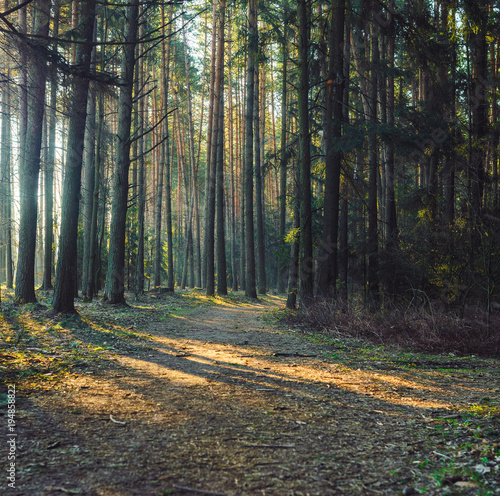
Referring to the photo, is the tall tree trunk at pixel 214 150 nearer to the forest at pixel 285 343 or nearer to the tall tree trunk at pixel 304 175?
the forest at pixel 285 343

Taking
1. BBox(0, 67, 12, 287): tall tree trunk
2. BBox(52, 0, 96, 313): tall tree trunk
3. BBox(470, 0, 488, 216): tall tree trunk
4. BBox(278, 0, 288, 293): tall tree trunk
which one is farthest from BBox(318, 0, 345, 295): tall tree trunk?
BBox(0, 67, 12, 287): tall tree trunk

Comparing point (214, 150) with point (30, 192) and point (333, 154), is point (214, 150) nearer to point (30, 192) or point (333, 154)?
point (333, 154)

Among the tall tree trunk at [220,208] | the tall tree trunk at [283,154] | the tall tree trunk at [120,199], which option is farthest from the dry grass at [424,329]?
the tall tree trunk at [220,208]

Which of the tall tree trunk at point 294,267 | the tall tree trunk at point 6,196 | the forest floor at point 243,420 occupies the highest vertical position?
the tall tree trunk at point 6,196

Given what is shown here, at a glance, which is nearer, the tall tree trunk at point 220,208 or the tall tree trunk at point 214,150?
the tall tree trunk at point 214,150

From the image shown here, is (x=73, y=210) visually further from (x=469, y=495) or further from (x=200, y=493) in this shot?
(x=469, y=495)

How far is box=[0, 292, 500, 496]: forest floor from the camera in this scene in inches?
97.5

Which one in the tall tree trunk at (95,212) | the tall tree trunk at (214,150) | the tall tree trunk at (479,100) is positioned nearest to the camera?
the tall tree trunk at (479,100)

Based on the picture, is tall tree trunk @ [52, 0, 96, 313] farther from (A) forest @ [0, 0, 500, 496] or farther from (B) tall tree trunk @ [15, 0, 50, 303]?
(B) tall tree trunk @ [15, 0, 50, 303]

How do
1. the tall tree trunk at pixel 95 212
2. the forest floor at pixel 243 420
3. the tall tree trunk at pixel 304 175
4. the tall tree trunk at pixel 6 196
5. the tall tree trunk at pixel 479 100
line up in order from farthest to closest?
the tall tree trunk at pixel 6 196 < the tall tree trunk at pixel 95 212 < the tall tree trunk at pixel 304 175 < the tall tree trunk at pixel 479 100 < the forest floor at pixel 243 420

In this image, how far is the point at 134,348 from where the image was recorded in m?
6.80

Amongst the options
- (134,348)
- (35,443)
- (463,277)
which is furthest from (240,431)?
(463,277)

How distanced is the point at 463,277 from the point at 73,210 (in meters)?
8.32

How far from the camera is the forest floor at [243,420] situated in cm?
248
